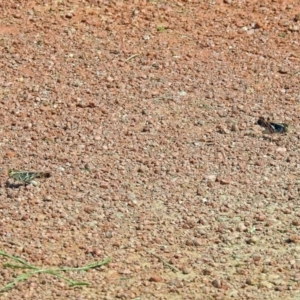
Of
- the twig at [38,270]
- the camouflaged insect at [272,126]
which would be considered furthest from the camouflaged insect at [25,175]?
the camouflaged insect at [272,126]

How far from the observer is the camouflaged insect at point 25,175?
5.50 meters

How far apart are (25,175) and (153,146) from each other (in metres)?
0.81

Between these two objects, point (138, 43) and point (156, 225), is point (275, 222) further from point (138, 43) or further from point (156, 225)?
point (138, 43)

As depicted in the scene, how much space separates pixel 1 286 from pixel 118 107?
195 cm

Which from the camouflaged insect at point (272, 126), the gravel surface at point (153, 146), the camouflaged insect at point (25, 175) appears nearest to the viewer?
the gravel surface at point (153, 146)

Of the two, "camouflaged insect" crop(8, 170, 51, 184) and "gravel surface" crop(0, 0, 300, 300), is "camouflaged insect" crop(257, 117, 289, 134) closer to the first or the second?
"gravel surface" crop(0, 0, 300, 300)

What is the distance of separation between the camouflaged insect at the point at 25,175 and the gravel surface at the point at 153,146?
4 cm

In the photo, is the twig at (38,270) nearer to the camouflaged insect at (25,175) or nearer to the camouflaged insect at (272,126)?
the camouflaged insect at (25,175)

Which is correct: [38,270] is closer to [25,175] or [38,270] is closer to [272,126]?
[25,175]

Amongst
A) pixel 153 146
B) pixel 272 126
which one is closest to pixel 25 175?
pixel 153 146

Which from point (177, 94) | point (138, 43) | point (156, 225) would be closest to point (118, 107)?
point (177, 94)

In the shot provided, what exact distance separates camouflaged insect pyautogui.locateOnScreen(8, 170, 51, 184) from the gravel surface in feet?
0.12

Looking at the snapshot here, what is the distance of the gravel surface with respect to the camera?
4832 millimetres

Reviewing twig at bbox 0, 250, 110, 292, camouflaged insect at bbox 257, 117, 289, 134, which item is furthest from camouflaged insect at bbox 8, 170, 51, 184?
camouflaged insect at bbox 257, 117, 289, 134
